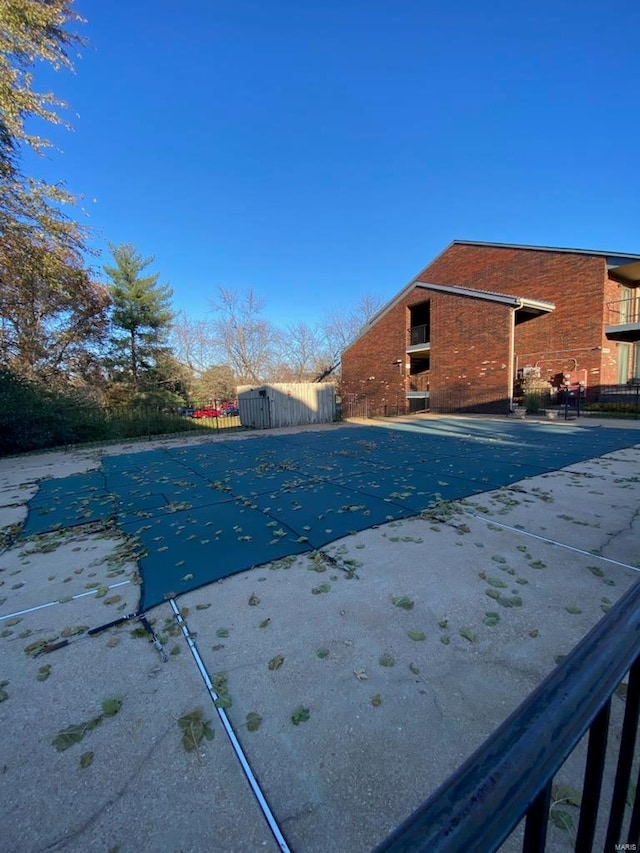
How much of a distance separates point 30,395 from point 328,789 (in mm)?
13644

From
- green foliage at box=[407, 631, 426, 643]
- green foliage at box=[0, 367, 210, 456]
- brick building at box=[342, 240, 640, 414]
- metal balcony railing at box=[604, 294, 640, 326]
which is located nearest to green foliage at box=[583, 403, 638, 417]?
brick building at box=[342, 240, 640, 414]

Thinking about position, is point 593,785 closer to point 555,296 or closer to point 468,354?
point 468,354

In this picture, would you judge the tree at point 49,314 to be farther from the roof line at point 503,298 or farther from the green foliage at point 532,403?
the green foliage at point 532,403

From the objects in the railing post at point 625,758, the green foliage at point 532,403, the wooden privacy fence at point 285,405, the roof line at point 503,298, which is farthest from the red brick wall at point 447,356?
the railing post at point 625,758

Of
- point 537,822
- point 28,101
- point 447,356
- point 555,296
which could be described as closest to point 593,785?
point 537,822

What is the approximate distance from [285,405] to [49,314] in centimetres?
1033

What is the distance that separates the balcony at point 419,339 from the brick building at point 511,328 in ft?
0.18

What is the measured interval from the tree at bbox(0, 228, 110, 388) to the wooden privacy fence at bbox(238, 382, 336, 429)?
23.8ft

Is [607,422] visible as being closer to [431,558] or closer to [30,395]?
[431,558]

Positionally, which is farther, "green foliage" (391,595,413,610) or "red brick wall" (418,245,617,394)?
"red brick wall" (418,245,617,394)

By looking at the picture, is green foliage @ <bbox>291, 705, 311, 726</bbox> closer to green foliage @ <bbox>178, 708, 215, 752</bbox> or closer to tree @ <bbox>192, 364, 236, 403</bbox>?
green foliage @ <bbox>178, 708, 215, 752</bbox>

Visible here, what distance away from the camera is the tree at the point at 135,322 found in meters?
20.2

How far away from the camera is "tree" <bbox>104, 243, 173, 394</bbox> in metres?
20.2

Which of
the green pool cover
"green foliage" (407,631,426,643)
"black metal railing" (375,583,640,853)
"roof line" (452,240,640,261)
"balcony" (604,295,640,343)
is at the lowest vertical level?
"green foliage" (407,631,426,643)
